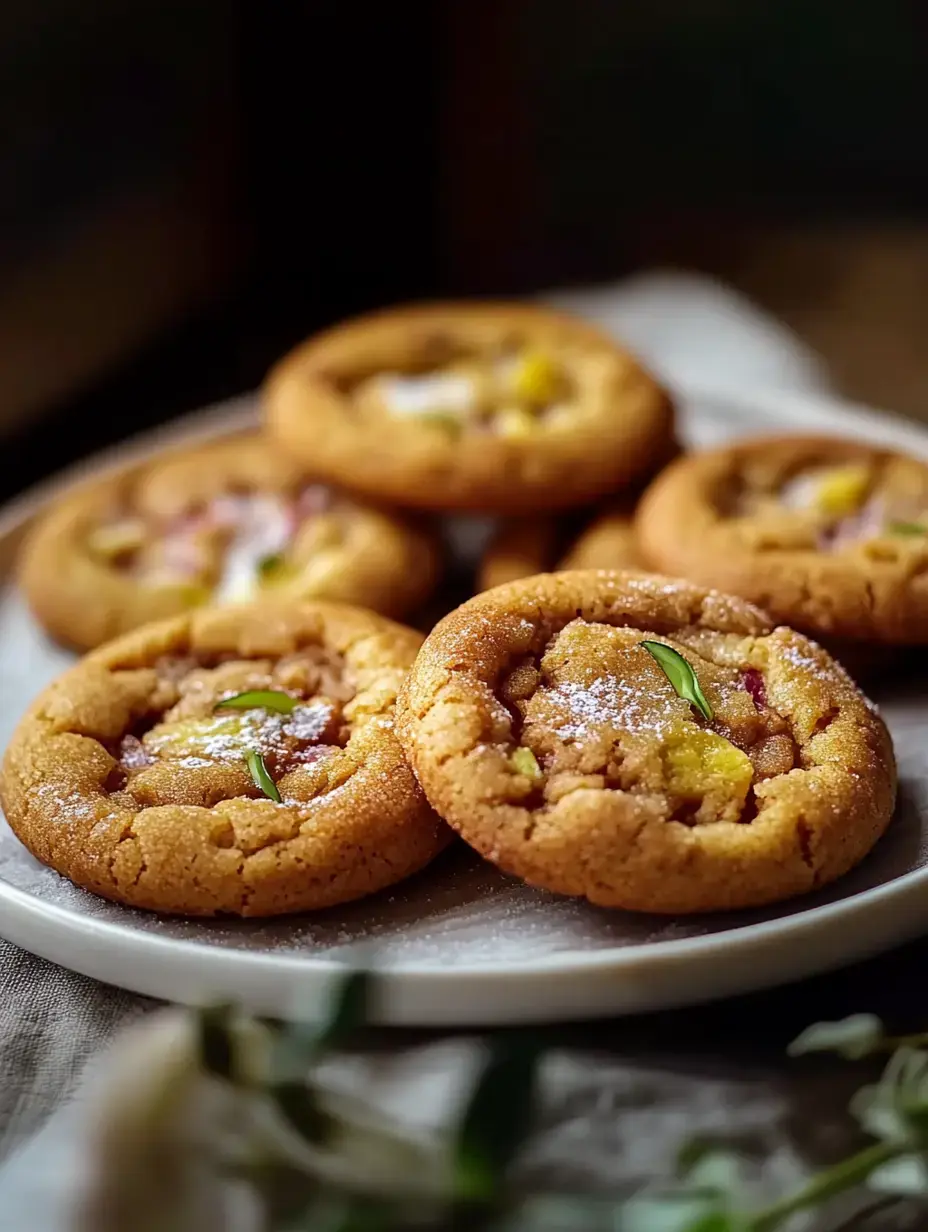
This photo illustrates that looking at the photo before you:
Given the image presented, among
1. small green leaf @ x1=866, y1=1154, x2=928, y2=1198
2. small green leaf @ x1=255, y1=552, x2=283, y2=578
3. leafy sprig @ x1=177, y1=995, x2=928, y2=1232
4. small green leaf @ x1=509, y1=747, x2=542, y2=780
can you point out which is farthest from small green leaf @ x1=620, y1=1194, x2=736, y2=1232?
small green leaf @ x1=255, y1=552, x2=283, y2=578

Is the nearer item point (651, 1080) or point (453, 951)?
point (651, 1080)

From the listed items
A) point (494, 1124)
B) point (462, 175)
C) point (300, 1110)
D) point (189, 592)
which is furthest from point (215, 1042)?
point (462, 175)

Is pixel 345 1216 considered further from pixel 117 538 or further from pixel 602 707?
pixel 117 538

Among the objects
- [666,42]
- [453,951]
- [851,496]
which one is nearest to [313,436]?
[851,496]

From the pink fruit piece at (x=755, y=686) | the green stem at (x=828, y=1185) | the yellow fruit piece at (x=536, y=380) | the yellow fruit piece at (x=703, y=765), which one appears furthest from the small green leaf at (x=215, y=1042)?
the yellow fruit piece at (x=536, y=380)

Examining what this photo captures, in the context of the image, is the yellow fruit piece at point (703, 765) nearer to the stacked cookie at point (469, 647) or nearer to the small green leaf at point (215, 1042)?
the stacked cookie at point (469, 647)

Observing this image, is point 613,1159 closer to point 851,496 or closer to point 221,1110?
point 221,1110
